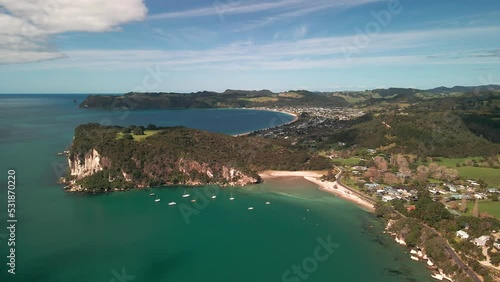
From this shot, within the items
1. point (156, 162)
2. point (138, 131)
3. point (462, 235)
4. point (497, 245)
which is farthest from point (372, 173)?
point (138, 131)

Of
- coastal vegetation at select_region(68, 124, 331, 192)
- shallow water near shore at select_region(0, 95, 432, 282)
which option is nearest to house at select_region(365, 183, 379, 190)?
shallow water near shore at select_region(0, 95, 432, 282)

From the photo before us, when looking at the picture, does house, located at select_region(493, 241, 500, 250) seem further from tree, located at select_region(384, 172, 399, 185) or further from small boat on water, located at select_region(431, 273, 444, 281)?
tree, located at select_region(384, 172, 399, 185)

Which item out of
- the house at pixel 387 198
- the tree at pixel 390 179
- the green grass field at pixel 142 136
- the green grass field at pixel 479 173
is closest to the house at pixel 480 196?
Result: the green grass field at pixel 479 173

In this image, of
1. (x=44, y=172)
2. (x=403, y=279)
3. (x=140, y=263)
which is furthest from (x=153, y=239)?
(x=44, y=172)

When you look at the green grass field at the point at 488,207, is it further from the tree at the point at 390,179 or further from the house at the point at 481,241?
the tree at the point at 390,179

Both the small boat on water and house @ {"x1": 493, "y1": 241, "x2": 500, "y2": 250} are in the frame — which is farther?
house @ {"x1": 493, "y1": 241, "x2": 500, "y2": 250}

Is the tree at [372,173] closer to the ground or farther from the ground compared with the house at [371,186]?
farther from the ground
